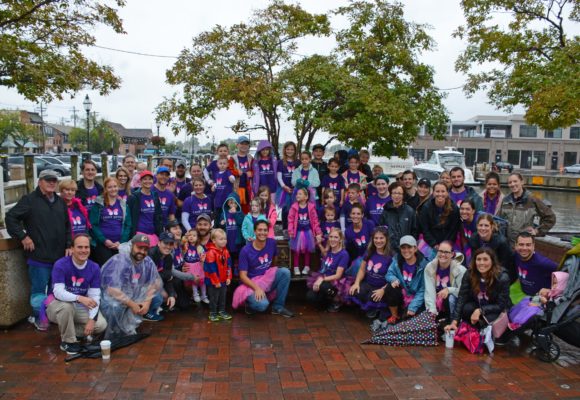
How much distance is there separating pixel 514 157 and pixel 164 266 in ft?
211

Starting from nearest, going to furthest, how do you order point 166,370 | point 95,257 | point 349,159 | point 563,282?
point 166,370, point 563,282, point 95,257, point 349,159

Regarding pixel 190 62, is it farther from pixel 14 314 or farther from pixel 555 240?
pixel 555 240

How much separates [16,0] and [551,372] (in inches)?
368

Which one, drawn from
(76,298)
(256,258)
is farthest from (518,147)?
(76,298)

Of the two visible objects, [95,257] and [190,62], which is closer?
[95,257]

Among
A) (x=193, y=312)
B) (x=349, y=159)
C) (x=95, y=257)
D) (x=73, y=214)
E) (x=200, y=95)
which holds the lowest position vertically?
(x=193, y=312)

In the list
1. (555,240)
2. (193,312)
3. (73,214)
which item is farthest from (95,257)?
(555,240)

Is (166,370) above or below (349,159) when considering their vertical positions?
below

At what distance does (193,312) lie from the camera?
5816mm

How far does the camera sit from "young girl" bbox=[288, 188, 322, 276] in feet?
Answer: 20.6

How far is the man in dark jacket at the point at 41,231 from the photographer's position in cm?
497

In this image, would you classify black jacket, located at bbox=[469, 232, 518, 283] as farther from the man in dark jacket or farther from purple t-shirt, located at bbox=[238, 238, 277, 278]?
the man in dark jacket

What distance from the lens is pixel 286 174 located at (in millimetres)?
7461

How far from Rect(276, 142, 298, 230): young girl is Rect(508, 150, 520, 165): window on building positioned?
2418 inches
